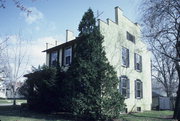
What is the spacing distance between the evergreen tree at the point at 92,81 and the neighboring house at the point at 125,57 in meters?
2.57

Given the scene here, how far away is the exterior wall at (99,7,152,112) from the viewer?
57.9ft

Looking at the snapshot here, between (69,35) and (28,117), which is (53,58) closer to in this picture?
(69,35)

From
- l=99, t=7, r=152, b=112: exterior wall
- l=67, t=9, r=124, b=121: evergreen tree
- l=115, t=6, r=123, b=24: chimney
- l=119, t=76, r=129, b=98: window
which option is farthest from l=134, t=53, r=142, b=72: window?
l=67, t=9, r=124, b=121: evergreen tree

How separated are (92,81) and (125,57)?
7.72m

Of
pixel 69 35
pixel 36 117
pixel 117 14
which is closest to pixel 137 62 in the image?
pixel 117 14

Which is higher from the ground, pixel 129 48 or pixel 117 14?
pixel 117 14

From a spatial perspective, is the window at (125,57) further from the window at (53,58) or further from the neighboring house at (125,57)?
the window at (53,58)

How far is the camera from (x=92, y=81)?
44.1 feet

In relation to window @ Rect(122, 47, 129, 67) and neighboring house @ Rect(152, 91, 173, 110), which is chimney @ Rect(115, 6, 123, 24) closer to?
window @ Rect(122, 47, 129, 67)

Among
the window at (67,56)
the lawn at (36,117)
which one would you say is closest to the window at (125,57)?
the window at (67,56)


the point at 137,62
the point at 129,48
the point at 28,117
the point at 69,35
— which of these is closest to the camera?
the point at 28,117

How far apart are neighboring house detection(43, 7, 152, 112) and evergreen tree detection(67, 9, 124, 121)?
2.57m

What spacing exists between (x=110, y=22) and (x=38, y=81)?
26.5 feet

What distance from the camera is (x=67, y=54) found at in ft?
62.1
